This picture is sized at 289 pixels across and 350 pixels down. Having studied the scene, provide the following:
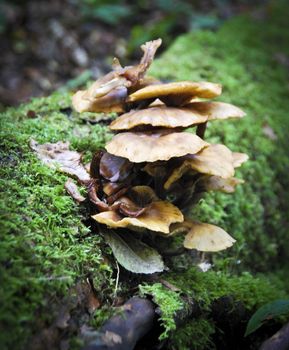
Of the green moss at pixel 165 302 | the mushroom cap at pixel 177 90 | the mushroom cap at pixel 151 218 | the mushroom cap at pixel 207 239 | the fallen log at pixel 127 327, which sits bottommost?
the green moss at pixel 165 302

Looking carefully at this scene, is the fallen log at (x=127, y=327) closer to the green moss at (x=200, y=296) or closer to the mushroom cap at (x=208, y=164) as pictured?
the green moss at (x=200, y=296)

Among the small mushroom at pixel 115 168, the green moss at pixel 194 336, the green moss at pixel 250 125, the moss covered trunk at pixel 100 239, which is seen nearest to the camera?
the moss covered trunk at pixel 100 239

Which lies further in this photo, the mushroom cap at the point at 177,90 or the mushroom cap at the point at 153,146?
the mushroom cap at the point at 177,90

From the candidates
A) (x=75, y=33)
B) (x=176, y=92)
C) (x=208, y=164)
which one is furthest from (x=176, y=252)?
(x=75, y=33)

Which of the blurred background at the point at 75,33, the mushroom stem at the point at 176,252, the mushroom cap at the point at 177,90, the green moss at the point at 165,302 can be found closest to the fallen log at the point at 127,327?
the green moss at the point at 165,302

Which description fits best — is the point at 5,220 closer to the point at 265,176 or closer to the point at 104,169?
the point at 104,169

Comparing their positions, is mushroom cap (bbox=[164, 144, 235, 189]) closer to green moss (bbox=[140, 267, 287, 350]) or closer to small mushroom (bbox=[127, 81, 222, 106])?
small mushroom (bbox=[127, 81, 222, 106])

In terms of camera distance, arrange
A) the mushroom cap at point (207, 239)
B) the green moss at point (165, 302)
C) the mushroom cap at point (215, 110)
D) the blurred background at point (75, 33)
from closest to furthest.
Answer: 1. the green moss at point (165, 302)
2. the mushroom cap at point (207, 239)
3. the mushroom cap at point (215, 110)
4. the blurred background at point (75, 33)

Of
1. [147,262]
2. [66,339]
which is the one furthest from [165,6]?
[66,339]
